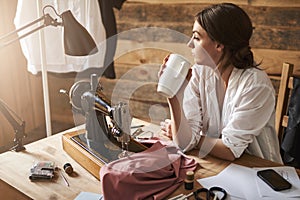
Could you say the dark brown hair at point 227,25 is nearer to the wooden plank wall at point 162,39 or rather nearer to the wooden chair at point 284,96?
the wooden chair at point 284,96

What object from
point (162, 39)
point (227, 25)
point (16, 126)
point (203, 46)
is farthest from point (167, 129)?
point (162, 39)

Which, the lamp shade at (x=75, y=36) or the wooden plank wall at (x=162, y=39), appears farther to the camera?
the wooden plank wall at (x=162, y=39)

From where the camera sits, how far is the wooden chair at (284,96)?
1.79m

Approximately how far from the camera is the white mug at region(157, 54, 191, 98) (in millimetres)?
1289

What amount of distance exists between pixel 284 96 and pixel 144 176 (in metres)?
0.99

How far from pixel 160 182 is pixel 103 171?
192mm

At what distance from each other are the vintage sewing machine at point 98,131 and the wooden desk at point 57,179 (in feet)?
0.17

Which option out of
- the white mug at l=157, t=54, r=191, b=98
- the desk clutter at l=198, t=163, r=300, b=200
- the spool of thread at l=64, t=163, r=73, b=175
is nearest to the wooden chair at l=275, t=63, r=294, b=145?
the desk clutter at l=198, t=163, r=300, b=200

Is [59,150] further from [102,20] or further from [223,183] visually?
[102,20]

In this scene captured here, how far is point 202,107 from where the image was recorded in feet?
5.51

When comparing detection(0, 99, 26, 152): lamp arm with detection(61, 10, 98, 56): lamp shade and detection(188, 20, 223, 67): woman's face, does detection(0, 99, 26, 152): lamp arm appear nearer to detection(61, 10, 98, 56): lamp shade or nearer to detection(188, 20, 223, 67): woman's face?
detection(61, 10, 98, 56): lamp shade

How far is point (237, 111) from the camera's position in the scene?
4.82 ft

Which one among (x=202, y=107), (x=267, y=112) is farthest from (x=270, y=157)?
(x=202, y=107)

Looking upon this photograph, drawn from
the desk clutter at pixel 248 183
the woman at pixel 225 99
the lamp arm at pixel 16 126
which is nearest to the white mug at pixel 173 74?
the woman at pixel 225 99
